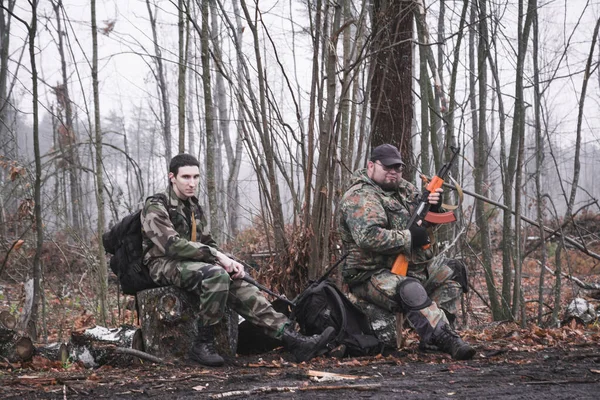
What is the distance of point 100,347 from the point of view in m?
4.64

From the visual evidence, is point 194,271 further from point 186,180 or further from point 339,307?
point 339,307

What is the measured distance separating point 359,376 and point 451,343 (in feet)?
3.17

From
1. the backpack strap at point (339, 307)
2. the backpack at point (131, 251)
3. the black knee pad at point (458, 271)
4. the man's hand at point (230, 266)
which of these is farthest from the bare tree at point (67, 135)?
the black knee pad at point (458, 271)

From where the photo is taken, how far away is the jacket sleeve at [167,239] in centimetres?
445

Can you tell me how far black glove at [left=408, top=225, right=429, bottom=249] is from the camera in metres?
4.73

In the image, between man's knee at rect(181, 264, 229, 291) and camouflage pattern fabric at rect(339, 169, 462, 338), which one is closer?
man's knee at rect(181, 264, 229, 291)

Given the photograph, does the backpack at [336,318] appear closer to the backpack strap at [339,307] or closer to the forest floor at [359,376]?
the backpack strap at [339,307]

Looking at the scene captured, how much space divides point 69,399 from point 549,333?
158 inches

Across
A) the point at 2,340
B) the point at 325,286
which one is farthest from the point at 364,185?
the point at 2,340

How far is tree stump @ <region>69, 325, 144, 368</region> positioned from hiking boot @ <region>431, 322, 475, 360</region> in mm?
2296

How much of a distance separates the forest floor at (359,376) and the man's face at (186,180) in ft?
4.38

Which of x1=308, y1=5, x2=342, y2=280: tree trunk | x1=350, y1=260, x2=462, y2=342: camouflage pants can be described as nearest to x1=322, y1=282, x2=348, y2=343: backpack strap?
x1=350, y1=260, x2=462, y2=342: camouflage pants

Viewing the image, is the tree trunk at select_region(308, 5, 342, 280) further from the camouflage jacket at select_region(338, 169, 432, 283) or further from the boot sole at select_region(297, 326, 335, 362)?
the boot sole at select_region(297, 326, 335, 362)

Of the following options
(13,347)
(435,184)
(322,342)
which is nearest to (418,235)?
(435,184)
